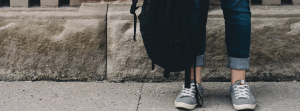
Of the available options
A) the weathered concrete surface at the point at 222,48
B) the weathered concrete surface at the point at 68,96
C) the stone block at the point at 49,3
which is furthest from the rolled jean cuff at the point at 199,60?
the stone block at the point at 49,3

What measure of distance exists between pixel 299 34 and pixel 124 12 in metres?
1.24

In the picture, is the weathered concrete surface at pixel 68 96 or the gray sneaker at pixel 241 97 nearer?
the gray sneaker at pixel 241 97

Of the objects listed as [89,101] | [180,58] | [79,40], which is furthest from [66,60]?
[180,58]

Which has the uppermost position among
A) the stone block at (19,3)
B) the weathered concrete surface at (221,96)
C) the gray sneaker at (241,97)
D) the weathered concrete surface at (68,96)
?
the stone block at (19,3)

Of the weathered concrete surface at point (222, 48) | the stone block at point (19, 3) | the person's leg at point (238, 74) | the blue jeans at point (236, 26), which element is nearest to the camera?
the blue jeans at point (236, 26)

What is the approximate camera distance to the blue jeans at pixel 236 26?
1.44m

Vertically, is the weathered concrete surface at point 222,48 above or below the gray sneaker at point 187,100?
above

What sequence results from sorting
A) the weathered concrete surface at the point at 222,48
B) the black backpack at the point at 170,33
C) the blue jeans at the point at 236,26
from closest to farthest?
the black backpack at the point at 170,33 < the blue jeans at the point at 236,26 < the weathered concrete surface at the point at 222,48

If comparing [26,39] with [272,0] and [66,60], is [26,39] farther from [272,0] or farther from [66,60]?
Answer: [272,0]

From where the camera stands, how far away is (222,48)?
6.33 ft

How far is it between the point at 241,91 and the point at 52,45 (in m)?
1.33

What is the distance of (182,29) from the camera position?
1.34 m

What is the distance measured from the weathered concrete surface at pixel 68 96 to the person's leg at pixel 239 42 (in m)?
0.61

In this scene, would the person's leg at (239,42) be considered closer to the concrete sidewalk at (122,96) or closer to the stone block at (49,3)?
the concrete sidewalk at (122,96)
